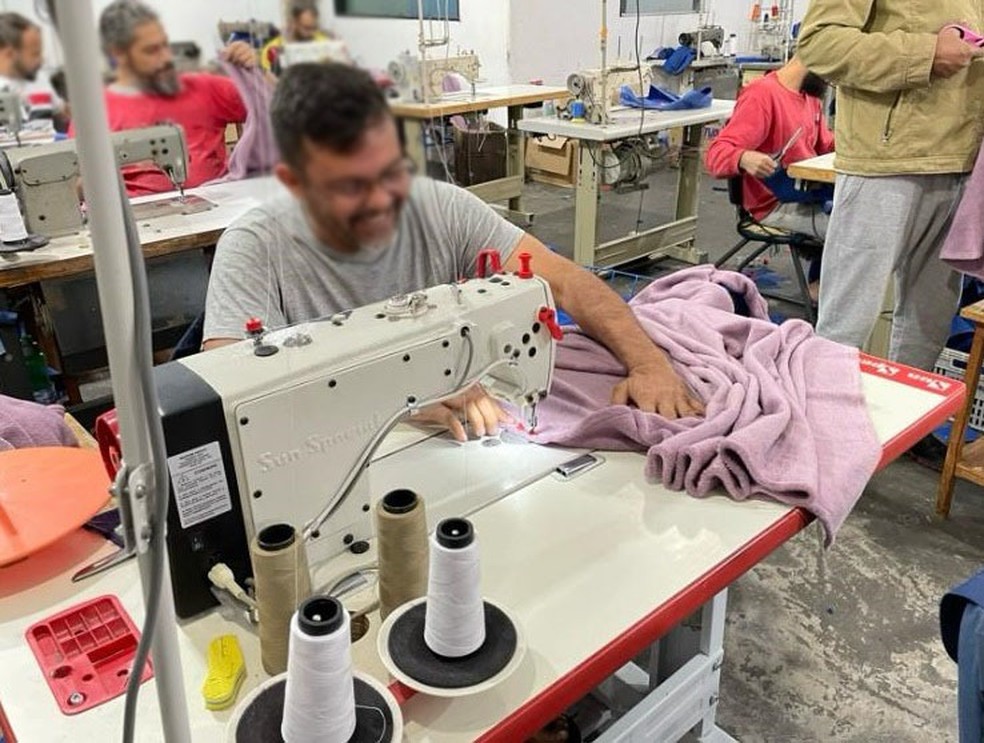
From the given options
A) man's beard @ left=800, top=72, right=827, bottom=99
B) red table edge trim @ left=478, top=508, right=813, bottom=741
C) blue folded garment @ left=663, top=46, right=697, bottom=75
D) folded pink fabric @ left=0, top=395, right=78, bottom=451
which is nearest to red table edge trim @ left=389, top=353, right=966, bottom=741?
red table edge trim @ left=478, top=508, right=813, bottom=741

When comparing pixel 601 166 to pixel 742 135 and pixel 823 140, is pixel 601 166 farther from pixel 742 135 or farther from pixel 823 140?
pixel 823 140

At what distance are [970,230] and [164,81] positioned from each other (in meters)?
2.01

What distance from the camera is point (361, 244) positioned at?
1.65ft

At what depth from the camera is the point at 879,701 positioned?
1.71m

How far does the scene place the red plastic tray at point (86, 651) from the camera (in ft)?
2.58

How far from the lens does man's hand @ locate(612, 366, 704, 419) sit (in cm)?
122

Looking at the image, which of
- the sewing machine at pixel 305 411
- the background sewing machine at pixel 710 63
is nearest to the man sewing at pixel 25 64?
the sewing machine at pixel 305 411

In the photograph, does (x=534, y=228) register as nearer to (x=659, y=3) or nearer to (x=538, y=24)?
(x=538, y=24)

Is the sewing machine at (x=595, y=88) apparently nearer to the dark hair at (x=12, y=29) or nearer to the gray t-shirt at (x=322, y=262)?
the gray t-shirt at (x=322, y=262)

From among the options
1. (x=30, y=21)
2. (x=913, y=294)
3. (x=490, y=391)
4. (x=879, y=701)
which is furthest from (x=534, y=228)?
(x=30, y=21)

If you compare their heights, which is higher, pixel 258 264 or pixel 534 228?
pixel 258 264

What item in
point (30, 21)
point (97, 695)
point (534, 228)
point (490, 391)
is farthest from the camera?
point (534, 228)

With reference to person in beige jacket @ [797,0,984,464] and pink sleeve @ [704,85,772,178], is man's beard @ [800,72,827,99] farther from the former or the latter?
person in beige jacket @ [797,0,984,464]

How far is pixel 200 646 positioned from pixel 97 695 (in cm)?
10
